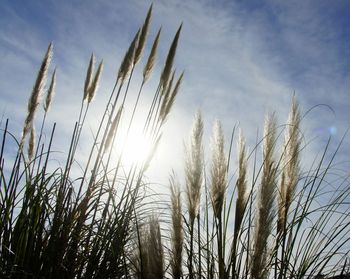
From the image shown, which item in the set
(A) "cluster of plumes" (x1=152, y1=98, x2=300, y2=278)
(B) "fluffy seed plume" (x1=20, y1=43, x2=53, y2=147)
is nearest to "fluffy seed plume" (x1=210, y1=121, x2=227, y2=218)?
(A) "cluster of plumes" (x1=152, y1=98, x2=300, y2=278)

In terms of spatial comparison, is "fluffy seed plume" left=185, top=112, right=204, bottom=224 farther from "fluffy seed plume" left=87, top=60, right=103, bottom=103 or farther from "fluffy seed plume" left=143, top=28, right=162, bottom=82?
"fluffy seed plume" left=87, top=60, right=103, bottom=103

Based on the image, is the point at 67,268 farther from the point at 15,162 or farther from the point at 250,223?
the point at 250,223

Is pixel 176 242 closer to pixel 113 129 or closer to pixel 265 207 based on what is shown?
pixel 265 207

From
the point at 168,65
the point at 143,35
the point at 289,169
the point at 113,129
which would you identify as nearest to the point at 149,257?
the point at 289,169

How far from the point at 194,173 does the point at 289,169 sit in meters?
0.66

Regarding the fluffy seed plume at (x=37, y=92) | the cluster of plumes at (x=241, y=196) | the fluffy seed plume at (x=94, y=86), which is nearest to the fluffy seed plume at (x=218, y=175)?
the cluster of plumes at (x=241, y=196)

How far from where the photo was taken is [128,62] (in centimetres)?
371

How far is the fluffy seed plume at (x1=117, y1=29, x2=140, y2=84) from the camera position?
3684 millimetres

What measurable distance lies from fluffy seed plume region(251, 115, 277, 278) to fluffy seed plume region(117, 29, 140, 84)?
4.33ft

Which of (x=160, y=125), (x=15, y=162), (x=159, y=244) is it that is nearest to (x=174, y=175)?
(x=160, y=125)

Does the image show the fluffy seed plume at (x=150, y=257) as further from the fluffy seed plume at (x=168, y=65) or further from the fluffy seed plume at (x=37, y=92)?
the fluffy seed plume at (x=37, y=92)

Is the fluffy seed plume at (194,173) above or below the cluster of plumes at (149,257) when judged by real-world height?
above

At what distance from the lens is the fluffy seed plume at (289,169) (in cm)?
296

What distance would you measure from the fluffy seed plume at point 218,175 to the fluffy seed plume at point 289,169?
→ 15.7 inches
